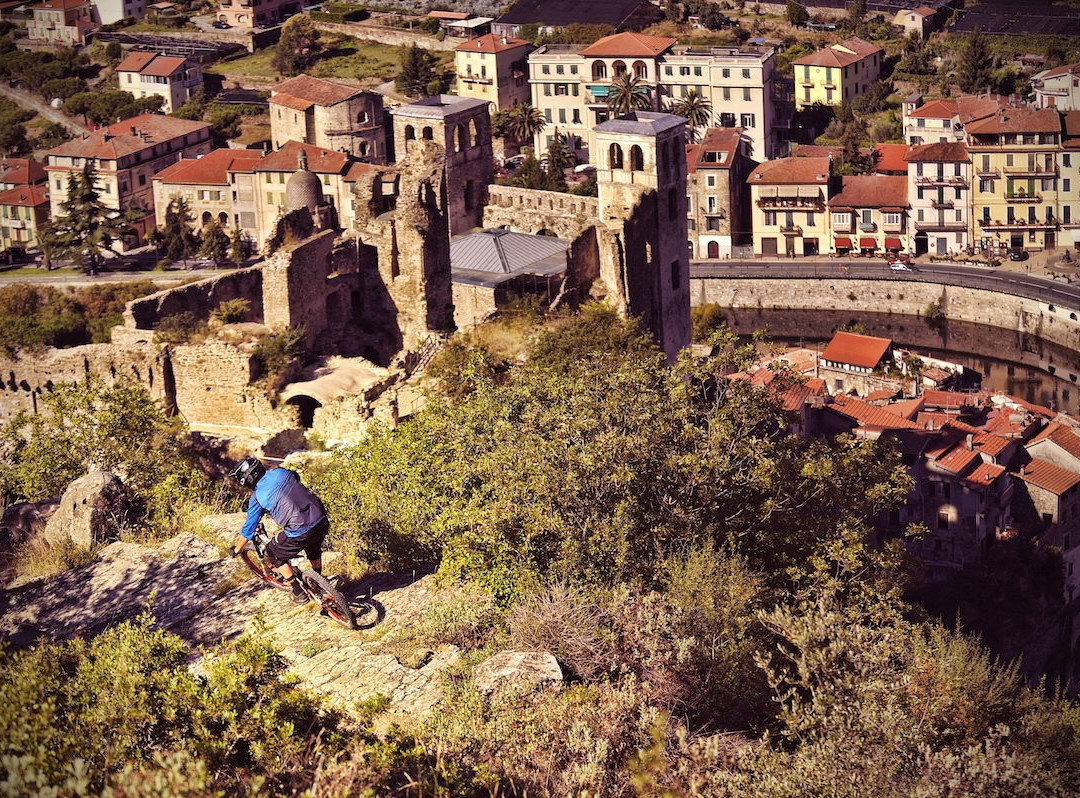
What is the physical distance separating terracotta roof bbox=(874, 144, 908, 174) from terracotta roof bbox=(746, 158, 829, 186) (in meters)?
2.71

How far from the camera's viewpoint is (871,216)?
69.6 meters

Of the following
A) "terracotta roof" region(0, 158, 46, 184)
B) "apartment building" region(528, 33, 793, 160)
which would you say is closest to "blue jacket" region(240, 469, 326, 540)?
"apartment building" region(528, 33, 793, 160)

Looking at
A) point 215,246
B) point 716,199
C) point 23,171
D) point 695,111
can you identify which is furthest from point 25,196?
point 695,111

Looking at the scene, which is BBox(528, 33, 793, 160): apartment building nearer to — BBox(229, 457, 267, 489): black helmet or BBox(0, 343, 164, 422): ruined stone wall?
BBox(0, 343, 164, 422): ruined stone wall

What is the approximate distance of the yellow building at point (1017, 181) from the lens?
67812mm

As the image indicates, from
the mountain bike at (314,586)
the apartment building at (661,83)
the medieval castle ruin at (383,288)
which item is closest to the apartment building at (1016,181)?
the apartment building at (661,83)

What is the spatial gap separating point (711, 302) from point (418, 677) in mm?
54849

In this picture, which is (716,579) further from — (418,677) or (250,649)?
(250,649)

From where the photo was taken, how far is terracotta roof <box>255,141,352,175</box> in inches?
2584

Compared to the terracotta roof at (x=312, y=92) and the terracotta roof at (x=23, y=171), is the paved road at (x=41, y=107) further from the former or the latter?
the terracotta roof at (x=312, y=92)

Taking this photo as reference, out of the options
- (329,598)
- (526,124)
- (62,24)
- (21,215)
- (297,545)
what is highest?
(297,545)

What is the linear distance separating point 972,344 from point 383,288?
113 ft

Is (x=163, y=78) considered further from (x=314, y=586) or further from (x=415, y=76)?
(x=314, y=586)

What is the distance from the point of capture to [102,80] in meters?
94.8
